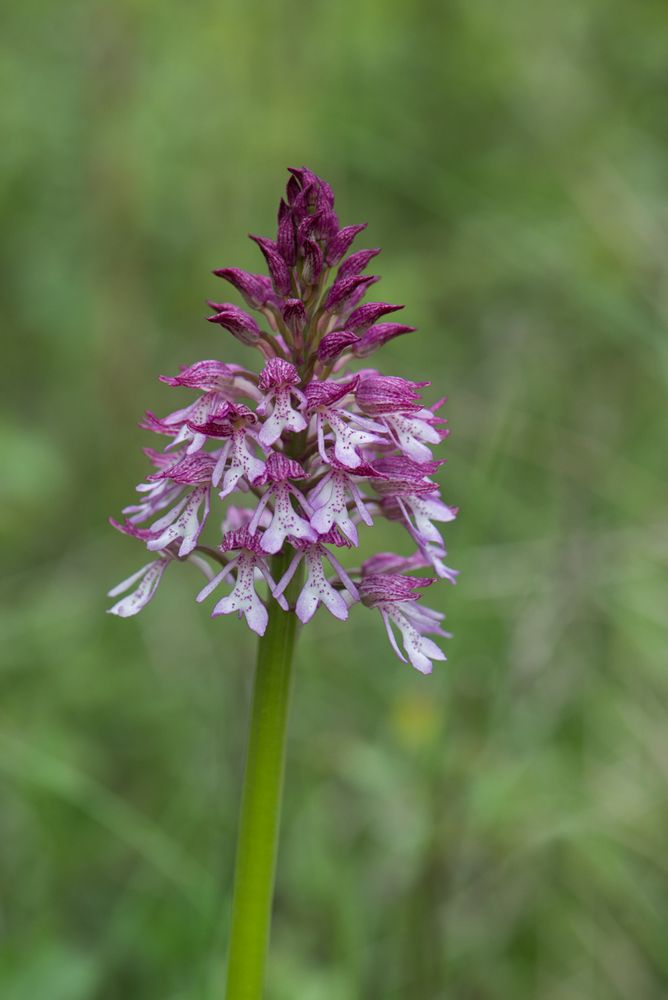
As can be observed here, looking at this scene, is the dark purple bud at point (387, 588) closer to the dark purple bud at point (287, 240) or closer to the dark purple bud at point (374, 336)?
the dark purple bud at point (374, 336)

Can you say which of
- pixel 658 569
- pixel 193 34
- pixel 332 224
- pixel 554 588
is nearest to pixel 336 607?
pixel 332 224

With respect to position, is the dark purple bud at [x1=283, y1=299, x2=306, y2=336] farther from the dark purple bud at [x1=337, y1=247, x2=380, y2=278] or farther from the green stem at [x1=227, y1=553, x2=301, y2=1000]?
the green stem at [x1=227, y1=553, x2=301, y2=1000]

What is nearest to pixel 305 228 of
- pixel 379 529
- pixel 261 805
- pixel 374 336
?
pixel 374 336

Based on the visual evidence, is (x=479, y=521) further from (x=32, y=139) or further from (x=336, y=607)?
(x=32, y=139)

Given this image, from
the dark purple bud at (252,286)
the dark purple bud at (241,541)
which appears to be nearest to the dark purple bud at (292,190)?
the dark purple bud at (252,286)

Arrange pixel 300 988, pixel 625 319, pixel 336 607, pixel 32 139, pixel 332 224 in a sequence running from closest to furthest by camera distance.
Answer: pixel 336 607 → pixel 332 224 → pixel 300 988 → pixel 625 319 → pixel 32 139
